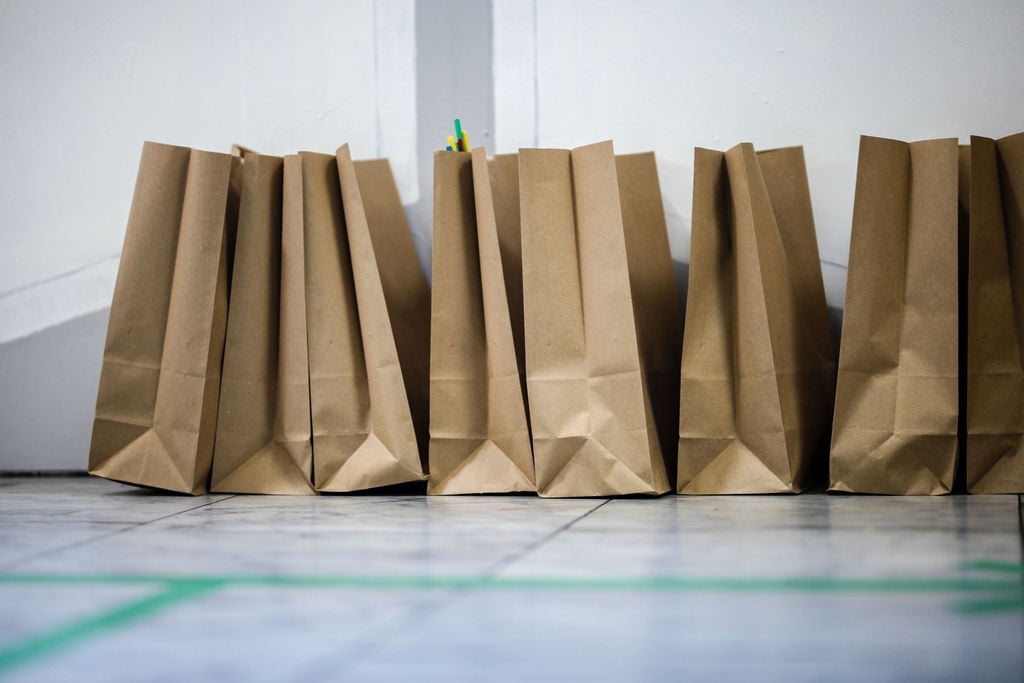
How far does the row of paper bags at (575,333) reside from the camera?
1.27 meters

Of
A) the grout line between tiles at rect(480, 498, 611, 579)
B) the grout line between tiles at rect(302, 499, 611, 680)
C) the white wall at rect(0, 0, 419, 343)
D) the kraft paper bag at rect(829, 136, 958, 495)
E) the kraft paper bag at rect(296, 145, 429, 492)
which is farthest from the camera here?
the white wall at rect(0, 0, 419, 343)

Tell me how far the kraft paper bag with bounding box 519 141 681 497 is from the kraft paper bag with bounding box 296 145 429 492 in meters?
0.22

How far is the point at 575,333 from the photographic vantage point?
1.32 m

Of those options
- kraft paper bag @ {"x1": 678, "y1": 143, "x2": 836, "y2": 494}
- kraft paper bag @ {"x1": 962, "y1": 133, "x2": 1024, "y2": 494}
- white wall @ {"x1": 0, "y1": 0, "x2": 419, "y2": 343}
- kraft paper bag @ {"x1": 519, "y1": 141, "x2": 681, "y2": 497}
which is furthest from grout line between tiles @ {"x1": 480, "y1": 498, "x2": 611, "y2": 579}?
white wall @ {"x1": 0, "y1": 0, "x2": 419, "y2": 343}

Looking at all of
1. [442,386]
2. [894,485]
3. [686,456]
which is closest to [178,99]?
[442,386]

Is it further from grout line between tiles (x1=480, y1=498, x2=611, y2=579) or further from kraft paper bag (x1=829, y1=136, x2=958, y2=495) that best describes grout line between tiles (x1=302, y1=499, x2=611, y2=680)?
kraft paper bag (x1=829, y1=136, x2=958, y2=495)

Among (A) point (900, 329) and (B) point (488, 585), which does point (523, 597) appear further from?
(A) point (900, 329)

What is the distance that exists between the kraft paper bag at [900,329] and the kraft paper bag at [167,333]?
97 centimetres

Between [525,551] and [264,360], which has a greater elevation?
[264,360]

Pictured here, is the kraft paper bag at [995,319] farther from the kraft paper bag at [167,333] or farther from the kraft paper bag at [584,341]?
the kraft paper bag at [167,333]

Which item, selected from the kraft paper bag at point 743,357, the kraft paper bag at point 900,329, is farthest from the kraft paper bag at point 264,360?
the kraft paper bag at point 900,329

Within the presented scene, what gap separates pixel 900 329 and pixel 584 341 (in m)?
0.46

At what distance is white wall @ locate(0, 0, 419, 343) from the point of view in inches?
66.9

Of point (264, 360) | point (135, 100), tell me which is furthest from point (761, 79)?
point (135, 100)
